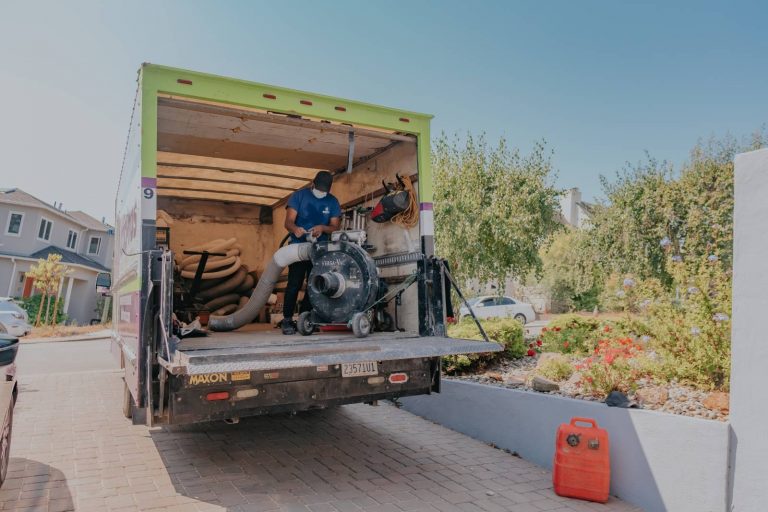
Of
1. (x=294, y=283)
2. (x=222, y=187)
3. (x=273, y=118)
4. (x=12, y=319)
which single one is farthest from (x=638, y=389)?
(x=12, y=319)

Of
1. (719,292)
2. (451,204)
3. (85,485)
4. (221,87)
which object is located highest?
(451,204)

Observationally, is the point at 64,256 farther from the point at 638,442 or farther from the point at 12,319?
the point at 638,442

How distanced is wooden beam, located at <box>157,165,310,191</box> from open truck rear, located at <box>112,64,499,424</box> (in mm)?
33

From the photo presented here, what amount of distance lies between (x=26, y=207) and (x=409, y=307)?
28755 mm

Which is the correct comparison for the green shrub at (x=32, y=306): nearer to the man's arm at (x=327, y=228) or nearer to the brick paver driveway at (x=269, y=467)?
the brick paver driveway at (x=269, y=467)

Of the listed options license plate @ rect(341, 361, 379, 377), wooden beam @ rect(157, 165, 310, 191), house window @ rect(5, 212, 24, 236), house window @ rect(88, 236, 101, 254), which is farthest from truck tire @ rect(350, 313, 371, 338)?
house window @ rect(88, 236, 101, 254)

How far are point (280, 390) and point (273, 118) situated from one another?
2.58 metres

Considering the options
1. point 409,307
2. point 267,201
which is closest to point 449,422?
point 409,307

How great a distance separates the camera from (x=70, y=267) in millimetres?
Answer: 28750

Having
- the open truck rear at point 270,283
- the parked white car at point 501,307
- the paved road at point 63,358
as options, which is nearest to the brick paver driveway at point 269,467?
the open truck rear at point 270,283

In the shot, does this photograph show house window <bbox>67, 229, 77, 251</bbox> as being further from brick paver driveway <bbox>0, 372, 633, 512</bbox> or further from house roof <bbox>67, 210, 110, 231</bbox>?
brick paver driveway <bbox>0, 372, 633, 512</bbox>

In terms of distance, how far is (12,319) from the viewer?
61.4 feet

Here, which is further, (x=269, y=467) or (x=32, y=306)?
(x=32, y=306)

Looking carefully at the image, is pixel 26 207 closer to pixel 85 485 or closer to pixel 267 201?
→ pixel 267 201
